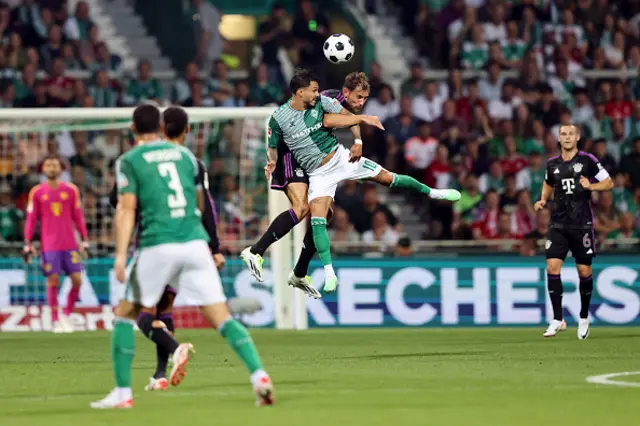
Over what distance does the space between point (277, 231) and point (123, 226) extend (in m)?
6.22

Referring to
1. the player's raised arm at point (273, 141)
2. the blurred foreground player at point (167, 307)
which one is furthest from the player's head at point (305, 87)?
the blurred foreground player at point (167, 307)

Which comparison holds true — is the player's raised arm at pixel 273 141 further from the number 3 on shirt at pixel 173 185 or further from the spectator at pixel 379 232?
the spectator at pixel 379 232

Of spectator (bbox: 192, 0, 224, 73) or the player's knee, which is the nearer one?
the player's knee

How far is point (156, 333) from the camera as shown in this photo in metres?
10.1

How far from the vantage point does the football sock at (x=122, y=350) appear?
28.9 ft

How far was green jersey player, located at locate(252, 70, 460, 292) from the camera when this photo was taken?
14.6m

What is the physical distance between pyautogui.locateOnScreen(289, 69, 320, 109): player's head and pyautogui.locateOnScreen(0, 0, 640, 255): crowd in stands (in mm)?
6357

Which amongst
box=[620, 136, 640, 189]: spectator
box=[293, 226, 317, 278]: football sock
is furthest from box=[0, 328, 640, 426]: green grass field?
box=[620, 136, 640, 189]: spectator

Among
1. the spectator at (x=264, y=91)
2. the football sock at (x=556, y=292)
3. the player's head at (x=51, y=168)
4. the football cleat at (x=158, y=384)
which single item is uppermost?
the spectator at (x=264, y=91)

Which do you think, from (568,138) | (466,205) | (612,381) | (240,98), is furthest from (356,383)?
(240,98)

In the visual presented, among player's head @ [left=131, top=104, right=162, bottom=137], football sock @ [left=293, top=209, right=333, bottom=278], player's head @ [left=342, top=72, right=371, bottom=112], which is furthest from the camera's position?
football sock @ [left=293, top=209, right=333, bottom=278]

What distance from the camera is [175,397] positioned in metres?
9.65

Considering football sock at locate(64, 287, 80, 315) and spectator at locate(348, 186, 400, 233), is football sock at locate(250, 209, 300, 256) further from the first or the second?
spectator at locate(348, 186, 400, 233)

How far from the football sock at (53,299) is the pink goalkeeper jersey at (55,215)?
0.53m
